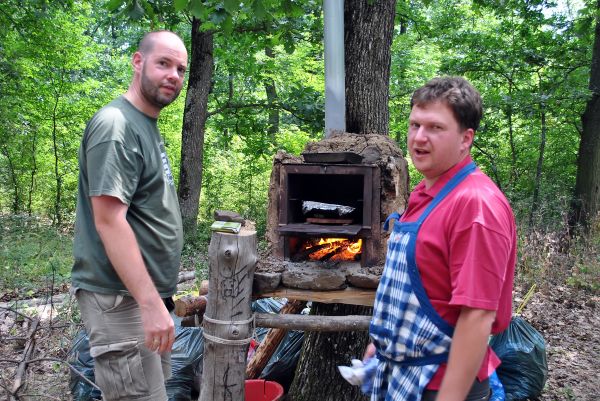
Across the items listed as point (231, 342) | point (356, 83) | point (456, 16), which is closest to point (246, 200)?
point (456, 16)

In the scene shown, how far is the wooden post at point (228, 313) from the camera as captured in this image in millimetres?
3113

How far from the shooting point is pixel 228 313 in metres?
3.13

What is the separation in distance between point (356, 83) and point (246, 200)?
35.2 feet

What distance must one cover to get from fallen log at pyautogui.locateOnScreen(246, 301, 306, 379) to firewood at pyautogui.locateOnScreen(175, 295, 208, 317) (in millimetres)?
781

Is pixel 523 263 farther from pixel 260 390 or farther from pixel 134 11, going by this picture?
pixel 134 11

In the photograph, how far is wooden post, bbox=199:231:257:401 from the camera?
123 inches

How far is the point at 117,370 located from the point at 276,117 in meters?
11.0

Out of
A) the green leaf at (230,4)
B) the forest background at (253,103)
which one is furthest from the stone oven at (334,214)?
the forest background at (253,103)

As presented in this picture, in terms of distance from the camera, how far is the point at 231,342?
10.2 feet

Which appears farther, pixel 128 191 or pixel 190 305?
pixel 190 305

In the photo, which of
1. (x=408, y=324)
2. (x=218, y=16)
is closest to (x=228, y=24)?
(x=218, y=16)

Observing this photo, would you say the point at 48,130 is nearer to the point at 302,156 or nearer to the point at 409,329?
the point at 302,156

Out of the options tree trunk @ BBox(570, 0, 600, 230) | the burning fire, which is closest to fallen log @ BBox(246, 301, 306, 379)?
the burning fire

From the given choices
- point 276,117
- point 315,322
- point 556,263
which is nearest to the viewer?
point 315,322
